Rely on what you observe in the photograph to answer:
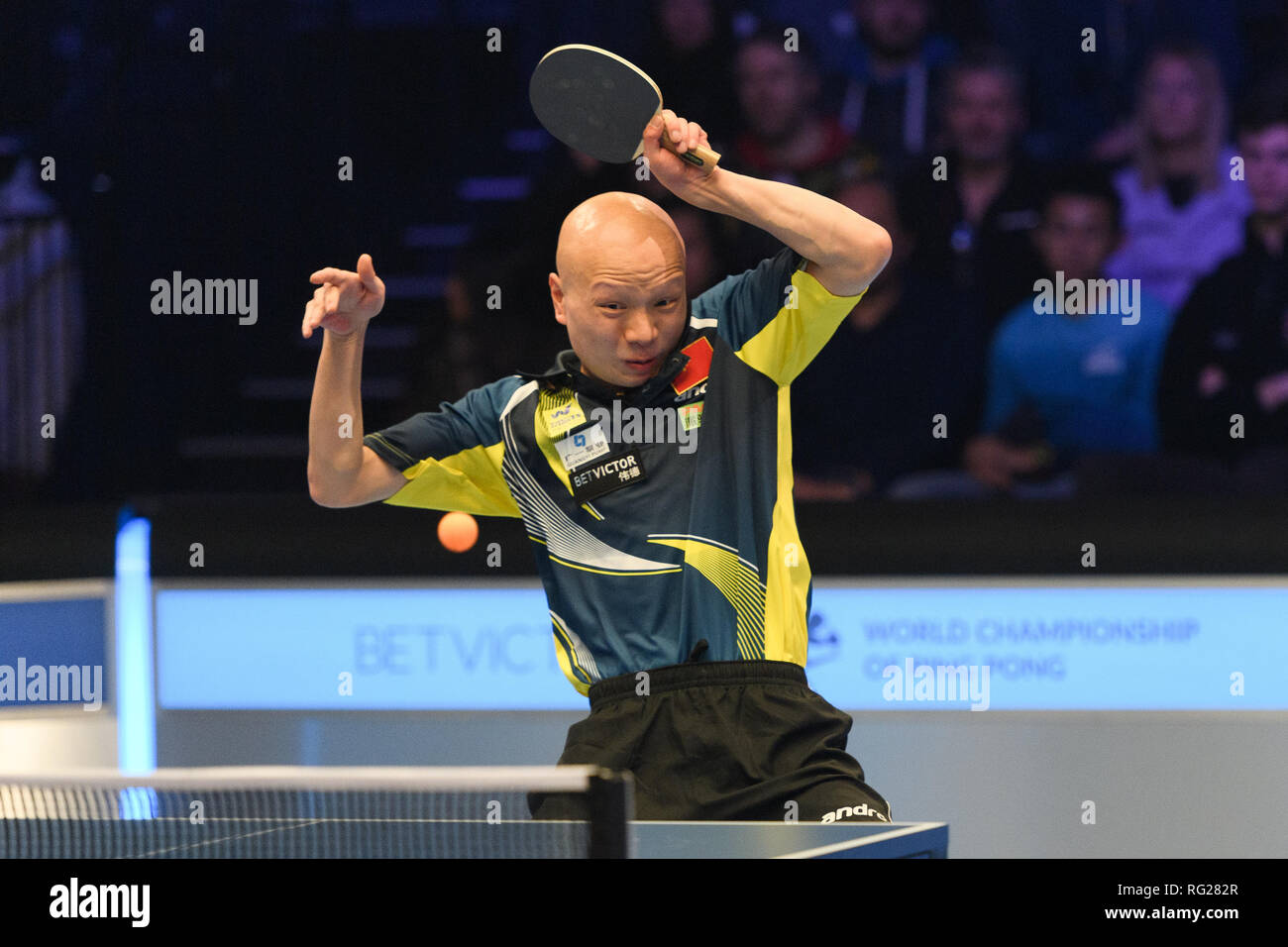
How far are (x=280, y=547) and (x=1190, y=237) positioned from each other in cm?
468

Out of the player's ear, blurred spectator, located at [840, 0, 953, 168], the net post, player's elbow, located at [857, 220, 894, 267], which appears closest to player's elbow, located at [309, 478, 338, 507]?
the player's ear

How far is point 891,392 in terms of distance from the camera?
738cm

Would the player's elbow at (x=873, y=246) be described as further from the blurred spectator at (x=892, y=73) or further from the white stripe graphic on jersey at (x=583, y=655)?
the blurred spectator at (x=892, y=73)

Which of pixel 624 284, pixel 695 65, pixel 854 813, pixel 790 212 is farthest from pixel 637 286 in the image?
pixel 695 65

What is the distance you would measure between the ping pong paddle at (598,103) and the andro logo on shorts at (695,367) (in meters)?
0.48

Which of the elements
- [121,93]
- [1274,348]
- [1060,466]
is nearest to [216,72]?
[121,93]

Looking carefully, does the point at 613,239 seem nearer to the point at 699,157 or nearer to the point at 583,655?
the point at 699,157

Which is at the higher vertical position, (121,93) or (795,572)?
(121,93)

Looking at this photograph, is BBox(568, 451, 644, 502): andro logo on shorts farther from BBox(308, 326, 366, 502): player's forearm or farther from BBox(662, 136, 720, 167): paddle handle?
BBox(662, 136, 720, 167): paddle handle

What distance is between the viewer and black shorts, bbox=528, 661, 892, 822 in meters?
3.65

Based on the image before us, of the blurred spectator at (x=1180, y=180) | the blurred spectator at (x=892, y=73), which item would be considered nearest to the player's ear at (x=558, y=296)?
the blurred spectator at (x=892, y=73)

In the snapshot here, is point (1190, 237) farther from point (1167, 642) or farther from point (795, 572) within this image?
point (795, 572)

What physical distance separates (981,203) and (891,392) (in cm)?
112
